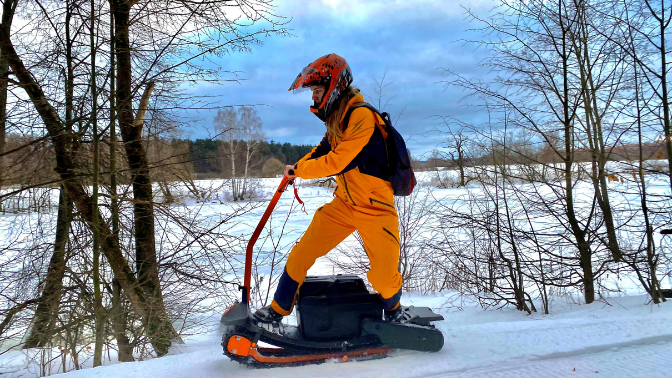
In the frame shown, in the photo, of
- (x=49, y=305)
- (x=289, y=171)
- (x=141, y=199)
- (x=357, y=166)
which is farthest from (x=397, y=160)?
(x=49, y=305)

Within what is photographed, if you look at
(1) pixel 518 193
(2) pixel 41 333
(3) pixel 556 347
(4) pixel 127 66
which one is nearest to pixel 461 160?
(1) pixel 518 193

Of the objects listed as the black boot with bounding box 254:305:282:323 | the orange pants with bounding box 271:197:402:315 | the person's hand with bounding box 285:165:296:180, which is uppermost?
the person's hand with bounding box 285:165:296:180

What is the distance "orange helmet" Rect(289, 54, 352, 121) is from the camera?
2.62 m

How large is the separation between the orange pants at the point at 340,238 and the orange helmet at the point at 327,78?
0.69 meters

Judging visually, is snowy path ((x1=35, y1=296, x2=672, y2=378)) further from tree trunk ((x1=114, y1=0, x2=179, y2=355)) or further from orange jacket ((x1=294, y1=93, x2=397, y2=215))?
tree trunk ((x1=114, y1=0, x2=179, y2=355))

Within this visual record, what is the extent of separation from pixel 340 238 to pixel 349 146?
2.47ft

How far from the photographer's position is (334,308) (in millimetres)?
2717

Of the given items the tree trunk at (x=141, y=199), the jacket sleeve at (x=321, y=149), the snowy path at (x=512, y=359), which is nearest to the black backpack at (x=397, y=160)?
the jacket sleeve at (x=321, y=149)

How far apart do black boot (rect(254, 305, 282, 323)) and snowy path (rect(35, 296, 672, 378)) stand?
0.32 metres

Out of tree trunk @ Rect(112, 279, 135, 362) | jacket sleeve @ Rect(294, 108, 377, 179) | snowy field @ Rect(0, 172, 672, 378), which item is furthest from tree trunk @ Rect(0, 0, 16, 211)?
jacket sleeve @ Rect(294, 108, 377, 179)

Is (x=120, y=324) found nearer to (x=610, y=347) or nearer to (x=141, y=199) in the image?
(x=141, y=199)

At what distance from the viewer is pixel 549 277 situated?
5.36 meters

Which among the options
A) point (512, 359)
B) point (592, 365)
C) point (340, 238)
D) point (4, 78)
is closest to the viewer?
point (592, 365)

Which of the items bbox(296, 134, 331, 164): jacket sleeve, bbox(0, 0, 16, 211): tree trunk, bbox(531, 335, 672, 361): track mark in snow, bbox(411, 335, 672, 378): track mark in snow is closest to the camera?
bbox(411, 335, 672, 378): track mark in snow
